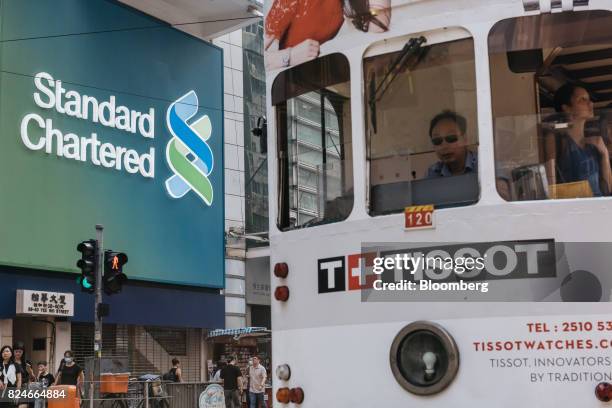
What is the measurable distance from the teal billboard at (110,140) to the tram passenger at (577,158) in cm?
1966

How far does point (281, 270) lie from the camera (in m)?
6.66

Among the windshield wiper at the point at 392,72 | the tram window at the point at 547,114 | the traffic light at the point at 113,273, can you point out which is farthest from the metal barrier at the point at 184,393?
the tram window at the point at 547,114

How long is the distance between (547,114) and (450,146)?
1.89ft

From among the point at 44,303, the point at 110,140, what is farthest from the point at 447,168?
the point at 110,140

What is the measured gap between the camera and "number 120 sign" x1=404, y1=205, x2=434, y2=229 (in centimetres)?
596

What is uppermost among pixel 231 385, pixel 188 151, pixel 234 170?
pixel 234 170

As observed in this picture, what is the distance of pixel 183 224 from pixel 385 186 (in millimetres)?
23951

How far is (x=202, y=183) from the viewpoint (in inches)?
1214

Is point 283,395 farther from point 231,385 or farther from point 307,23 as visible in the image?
point 231,385

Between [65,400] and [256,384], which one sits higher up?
[256,384]

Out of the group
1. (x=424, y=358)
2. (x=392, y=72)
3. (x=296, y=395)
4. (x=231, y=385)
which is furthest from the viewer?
(x=231, y=385)

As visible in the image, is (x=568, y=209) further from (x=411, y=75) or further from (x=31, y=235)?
(x=31, y=235)

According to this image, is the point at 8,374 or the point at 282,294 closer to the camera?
the point at 282,294

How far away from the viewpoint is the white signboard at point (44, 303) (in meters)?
23.8
